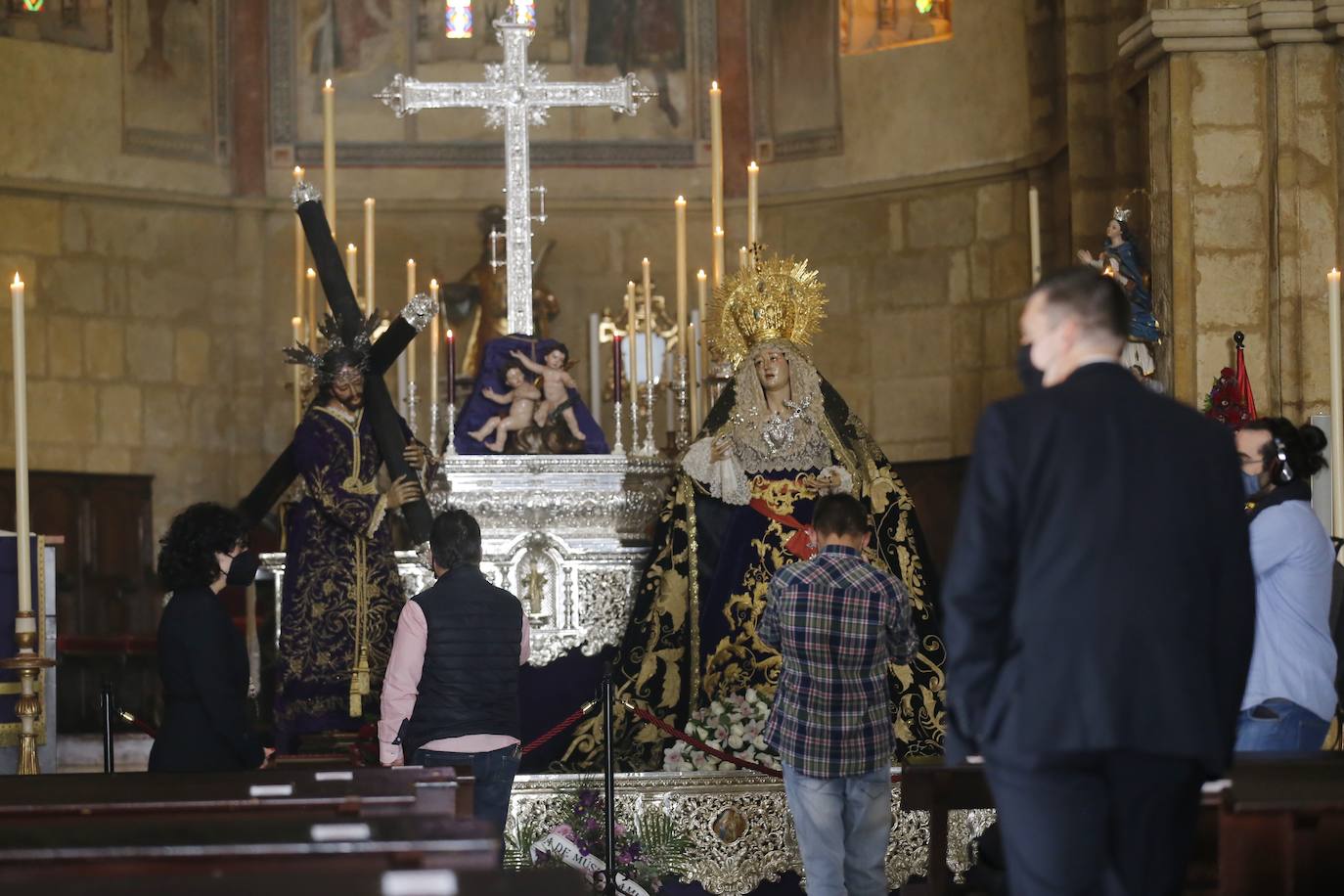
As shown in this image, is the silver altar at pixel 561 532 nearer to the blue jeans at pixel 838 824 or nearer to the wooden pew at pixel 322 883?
the blue jeans at pixel 838 824

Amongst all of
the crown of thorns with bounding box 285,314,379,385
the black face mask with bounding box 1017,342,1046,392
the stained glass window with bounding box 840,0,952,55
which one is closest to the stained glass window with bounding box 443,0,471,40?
the stained glass window with bounding box 840,0,952,55

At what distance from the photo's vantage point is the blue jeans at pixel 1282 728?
574cm

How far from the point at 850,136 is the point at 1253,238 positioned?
5339 millimetres

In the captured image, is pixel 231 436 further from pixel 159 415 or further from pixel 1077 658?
pixel 1077 658

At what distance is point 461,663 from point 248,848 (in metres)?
2.45

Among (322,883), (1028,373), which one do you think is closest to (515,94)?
(1028,373)

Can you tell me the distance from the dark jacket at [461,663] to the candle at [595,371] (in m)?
7.37

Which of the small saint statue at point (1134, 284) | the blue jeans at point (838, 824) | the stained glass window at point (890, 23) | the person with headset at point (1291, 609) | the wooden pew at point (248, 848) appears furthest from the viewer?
the stained glass window at point (890, 23)

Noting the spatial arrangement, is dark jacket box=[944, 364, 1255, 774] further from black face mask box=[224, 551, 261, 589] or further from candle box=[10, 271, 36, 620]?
candle box=[10, 271, 36, 620]

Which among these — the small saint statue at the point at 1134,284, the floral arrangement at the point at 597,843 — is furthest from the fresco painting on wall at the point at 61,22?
the floral arrangement at the point at 597,843

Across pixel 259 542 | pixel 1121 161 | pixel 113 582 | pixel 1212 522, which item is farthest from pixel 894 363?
pixel 1212 522

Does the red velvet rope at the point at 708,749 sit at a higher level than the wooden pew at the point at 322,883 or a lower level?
lower

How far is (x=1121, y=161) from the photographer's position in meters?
11.6

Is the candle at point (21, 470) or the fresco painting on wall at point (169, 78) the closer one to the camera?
the candle at point (21, 470)
